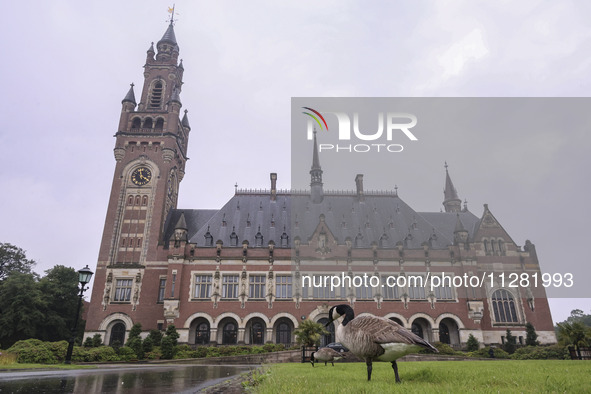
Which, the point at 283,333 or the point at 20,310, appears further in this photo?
the point at 20,310

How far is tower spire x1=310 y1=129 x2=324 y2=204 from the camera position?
48.2 meters

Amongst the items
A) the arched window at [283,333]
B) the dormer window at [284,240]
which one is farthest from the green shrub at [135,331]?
the dormer window at [284,240]

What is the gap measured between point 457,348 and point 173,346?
2702 cm

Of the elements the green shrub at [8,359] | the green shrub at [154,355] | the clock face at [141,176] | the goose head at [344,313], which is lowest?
the green shrub at [154,355]

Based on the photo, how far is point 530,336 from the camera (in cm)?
3584

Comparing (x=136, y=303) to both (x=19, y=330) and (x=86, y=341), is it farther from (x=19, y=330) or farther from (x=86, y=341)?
(x=19, y=330)

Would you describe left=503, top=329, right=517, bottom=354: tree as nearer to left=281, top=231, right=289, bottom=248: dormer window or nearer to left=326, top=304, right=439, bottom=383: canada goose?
left=281, top=231, right=289, bottom=248: dormer window

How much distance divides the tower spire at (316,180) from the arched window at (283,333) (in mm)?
→ 15974

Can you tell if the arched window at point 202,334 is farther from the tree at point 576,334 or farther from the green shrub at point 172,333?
the tree at point 576,334

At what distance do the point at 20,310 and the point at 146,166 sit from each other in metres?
21.1

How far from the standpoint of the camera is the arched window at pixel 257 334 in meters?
38.7

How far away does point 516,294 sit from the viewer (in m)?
39.9

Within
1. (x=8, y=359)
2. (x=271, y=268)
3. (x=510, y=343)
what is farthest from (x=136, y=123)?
(x=510, y=343)

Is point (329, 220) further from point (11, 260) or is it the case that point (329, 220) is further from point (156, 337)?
point (11, 260)
